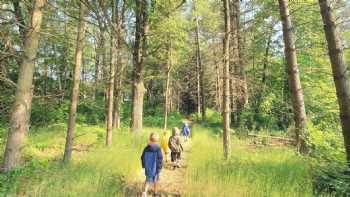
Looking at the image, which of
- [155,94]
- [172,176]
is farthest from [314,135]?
[155,94]

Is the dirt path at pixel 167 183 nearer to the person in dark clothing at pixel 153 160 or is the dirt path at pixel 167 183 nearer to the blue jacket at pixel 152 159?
the person in dark clothing at pixel 153 160

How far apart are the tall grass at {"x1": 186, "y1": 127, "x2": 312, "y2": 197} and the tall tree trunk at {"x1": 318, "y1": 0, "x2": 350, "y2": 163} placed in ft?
3.86

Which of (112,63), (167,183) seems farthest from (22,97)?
(112,63)

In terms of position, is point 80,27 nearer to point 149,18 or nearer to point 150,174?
point 150,174

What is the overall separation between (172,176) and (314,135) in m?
3.92

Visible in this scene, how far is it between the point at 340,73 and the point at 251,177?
264 cm

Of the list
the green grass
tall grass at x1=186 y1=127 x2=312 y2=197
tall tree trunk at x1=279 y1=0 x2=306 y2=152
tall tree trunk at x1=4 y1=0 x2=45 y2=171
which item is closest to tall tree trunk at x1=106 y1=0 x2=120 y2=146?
the green grass

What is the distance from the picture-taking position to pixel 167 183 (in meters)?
7.77

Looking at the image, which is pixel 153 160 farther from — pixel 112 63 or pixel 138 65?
pixel 138 65

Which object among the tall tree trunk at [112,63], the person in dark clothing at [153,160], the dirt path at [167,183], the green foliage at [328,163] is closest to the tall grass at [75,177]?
the dirt path at [167,183]

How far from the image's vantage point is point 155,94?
5294cm

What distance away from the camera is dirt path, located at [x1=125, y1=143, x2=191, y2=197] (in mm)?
6477

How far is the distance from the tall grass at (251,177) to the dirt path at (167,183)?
397mm

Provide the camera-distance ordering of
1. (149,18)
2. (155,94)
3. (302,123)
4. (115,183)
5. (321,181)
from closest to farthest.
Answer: (321,181) < (115,183) < (302,123) < (149,18) < (155,94)
